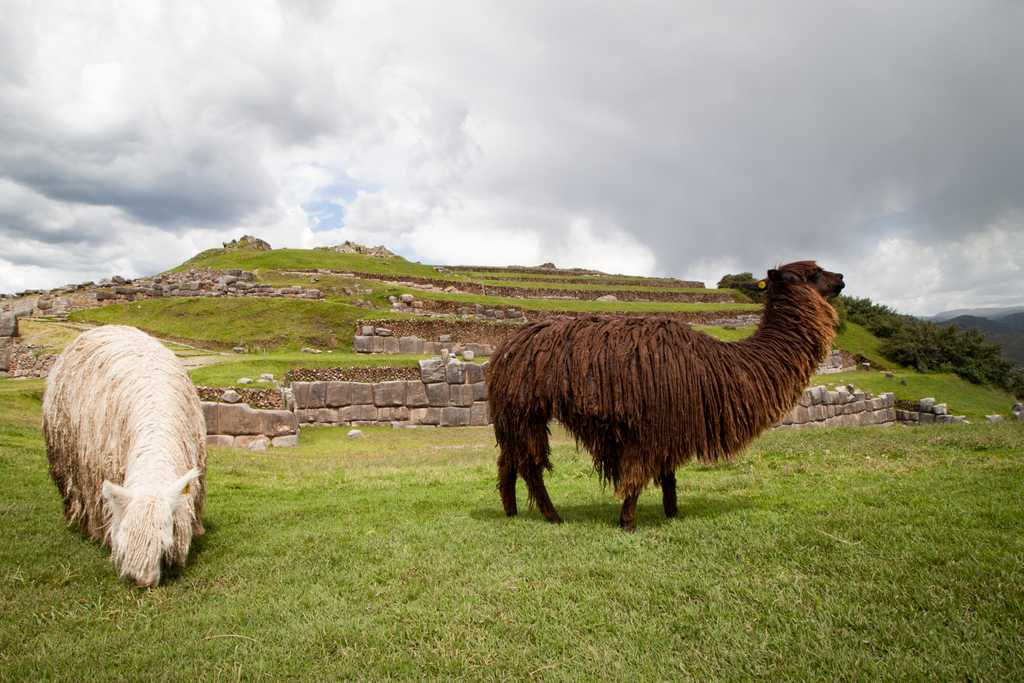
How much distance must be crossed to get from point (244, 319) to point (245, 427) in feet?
42.9

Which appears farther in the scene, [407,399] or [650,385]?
[407,399]

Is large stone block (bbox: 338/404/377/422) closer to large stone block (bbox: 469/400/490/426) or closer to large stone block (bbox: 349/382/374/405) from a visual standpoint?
large stone block (bbox: 349/382/374/405)

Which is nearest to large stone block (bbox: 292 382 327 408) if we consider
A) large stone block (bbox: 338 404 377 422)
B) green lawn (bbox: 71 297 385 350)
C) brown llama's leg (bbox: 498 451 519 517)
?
large stone block (bbox: 338 404 377 422)

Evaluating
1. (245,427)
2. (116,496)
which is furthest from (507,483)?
(245,427)

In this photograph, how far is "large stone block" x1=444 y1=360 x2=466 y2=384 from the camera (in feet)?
65.3

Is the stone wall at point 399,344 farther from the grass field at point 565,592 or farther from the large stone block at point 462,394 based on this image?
the grass field at point 565,592

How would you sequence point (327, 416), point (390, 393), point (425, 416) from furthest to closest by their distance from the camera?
point (425, 416), point (390, 393), point (327, 416)

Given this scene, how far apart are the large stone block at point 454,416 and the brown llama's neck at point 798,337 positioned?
1489cm

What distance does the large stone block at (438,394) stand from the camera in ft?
64.6

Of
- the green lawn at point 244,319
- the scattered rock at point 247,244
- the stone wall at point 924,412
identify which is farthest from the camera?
the scattered rock at point 247,244

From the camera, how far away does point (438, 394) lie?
19.8 meters

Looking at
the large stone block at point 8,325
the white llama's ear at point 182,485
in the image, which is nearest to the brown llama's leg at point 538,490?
the white llama's ear at point 182,485

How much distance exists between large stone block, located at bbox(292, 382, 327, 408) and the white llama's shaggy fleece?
38.0 ft

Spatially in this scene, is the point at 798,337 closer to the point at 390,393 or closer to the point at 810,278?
the point at 810,278
